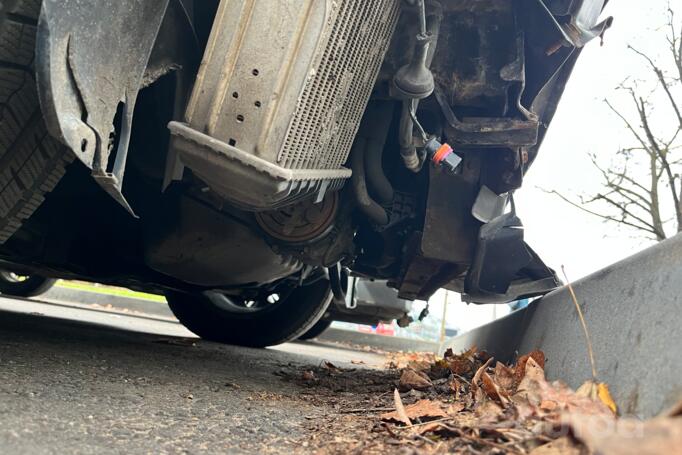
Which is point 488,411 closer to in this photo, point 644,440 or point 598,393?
point 598,393

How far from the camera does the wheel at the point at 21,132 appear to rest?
1256 millimetres

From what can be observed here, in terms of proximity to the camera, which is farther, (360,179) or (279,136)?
(360,179)

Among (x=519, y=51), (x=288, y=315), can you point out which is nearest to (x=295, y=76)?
(x=519, y=51)

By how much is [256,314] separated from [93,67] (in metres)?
2.43

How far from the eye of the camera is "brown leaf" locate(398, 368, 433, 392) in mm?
1832

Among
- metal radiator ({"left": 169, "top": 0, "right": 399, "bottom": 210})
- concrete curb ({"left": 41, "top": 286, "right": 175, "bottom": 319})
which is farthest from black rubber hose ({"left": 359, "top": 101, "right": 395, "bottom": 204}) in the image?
concrete curb ({"left": 41, "top": 286, "right": 175, "bottom": 319})

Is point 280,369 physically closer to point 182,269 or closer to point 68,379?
point 182,269

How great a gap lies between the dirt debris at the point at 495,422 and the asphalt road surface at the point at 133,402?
0.09 m

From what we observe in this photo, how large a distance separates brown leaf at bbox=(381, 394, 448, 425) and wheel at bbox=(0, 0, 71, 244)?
943 millimetres

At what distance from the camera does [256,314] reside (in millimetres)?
3537

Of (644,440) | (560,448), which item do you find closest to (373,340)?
(560,448)

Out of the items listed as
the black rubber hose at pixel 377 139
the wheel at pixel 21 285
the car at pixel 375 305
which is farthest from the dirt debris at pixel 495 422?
the wheel at pixel 21 285

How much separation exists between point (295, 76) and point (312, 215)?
2.48ft

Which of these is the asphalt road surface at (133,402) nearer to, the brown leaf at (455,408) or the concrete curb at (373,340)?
the brown leaf at (455,408)
